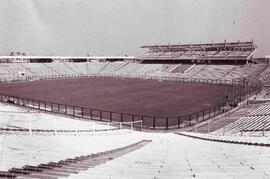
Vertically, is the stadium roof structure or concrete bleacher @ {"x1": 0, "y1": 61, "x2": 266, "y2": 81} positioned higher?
the stadium roof structure

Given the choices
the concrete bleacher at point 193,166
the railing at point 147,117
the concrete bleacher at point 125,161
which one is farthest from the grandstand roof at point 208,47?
the concrete bleacher at point 193,166

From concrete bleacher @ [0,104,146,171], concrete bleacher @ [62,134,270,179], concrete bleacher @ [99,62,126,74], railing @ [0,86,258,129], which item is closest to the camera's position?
concrete bleacher @ [62,134,270,179]

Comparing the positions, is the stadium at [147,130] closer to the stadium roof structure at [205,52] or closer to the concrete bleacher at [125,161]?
the concrete bleacher at [125,161]

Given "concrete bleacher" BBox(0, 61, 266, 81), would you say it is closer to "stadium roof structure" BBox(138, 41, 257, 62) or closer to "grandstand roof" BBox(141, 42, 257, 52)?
"stadium roof structure" BBox(138, 41, 257, 62)

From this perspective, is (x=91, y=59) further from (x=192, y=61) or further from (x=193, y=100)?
(x=193, y=100)

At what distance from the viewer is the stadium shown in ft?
25.2

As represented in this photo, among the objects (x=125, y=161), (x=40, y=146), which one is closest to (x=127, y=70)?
(x=40, y=146)

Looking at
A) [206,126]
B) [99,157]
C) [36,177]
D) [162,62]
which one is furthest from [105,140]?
[162,62]

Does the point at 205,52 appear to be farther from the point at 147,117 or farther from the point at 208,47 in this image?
the point at 147,117

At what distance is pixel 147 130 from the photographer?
70.1 feet

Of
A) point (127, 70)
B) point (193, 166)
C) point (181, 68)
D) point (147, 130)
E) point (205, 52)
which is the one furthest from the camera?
point (127, 70)

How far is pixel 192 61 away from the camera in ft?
251

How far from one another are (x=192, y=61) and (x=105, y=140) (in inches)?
2554

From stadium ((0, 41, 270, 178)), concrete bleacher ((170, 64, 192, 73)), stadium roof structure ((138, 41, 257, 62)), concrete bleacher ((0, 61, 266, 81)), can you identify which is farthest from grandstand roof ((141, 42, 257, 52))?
concrete bleacher ((170, 64, 192, 73))
